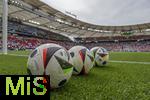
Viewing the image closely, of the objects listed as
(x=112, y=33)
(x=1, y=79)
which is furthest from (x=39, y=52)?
(x=112, y=33)

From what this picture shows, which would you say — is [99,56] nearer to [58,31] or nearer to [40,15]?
[40,15]

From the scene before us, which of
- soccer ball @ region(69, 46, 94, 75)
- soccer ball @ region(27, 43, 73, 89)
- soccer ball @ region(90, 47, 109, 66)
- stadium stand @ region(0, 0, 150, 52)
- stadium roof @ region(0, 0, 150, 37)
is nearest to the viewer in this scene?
soccer ball @ region(27, 43, 73, 89)

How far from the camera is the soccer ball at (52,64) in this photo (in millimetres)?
4703

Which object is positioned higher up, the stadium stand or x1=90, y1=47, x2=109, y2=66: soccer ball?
the stadium stand

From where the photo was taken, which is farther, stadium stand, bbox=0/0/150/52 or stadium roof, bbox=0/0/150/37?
stadium stand, bbox=0/0/150/52

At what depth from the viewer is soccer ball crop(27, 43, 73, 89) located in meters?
4.70

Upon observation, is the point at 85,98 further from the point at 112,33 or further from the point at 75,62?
the point at 112,33

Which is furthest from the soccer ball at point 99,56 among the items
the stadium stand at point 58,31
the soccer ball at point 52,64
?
the stadium stand at point 58,31

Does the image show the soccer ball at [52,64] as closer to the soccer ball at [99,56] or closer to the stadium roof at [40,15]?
the soccer ball at [99,56]

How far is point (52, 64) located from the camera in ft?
15.5

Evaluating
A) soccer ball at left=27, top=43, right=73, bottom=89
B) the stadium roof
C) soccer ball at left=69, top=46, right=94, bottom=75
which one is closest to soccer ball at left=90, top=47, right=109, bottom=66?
soccer ball at left=69, top=46, right=94, bottom=75

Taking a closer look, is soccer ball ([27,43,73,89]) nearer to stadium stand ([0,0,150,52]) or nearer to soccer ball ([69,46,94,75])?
soccer ball ([69,46,94,75])

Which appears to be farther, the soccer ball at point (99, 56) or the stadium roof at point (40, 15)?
the stadium roof at point (40, 15)

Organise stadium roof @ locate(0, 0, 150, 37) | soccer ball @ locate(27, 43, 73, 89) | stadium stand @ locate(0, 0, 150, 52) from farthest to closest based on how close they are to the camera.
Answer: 1. stadium stand @ locate(0, 0, 150, 52)
2. stadium roof @ locate(0, 0, 150, 37)
3. soccer ball @ locate(27, 43, 73, 89)
